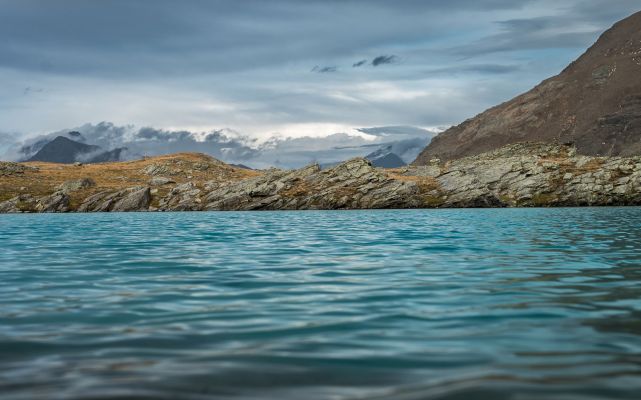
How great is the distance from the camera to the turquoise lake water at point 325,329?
8555 millimetres

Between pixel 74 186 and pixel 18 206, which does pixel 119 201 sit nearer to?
pixel 18 206

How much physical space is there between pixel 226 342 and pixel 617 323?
8.48 metres

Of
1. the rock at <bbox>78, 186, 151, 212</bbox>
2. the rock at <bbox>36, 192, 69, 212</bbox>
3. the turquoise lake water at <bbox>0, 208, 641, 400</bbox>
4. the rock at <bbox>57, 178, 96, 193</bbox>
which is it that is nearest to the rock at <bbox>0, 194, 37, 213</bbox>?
the rock at <bbox>36, 192, 69, 212</bbox>

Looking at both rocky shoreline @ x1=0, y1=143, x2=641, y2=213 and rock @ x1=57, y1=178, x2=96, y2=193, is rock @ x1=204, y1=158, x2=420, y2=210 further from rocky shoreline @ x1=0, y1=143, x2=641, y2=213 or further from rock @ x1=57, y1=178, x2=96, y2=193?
rock @ x1=57, y1=178, x2=96, y2=193

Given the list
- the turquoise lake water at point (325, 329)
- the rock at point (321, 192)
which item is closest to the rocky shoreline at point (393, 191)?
the rock at point (321, 192)

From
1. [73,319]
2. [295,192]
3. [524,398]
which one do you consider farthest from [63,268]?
[295,192]

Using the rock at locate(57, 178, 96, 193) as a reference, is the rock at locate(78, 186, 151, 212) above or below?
below

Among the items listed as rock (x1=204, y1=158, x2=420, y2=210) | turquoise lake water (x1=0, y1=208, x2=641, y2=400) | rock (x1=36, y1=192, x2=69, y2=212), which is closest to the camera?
turquoise lake water (x1=0, y1=208, x2=641, y2=400)

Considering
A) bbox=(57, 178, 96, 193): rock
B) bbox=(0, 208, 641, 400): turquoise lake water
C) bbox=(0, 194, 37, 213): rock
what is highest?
bbox=(57, 178, 96, 193): rock

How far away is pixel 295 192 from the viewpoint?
525 ft

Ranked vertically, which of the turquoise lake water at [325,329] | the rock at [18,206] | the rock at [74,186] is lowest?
the rock at [18,206]

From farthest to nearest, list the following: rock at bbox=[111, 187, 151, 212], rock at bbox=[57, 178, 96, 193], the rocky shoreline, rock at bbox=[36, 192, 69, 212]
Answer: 1. rock at bbox=[57, 178, 96, 193]
2. rock at bbox=[36, 192, 69, 212]
3. rock at bbox=[111, 187, 151, 212]
4. the rocky shoreline

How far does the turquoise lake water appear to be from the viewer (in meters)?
8.55

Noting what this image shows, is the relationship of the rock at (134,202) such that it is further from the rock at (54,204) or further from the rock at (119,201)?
the rock at (54,204)
